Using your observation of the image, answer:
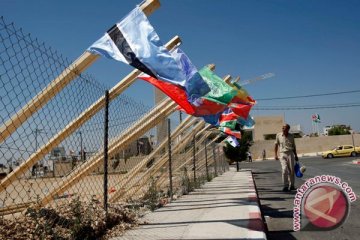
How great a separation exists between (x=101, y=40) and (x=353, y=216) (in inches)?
195

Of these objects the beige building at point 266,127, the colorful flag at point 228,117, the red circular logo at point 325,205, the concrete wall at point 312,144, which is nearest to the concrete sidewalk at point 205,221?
the red circular logo at point 325,205

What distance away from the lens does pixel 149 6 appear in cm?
649

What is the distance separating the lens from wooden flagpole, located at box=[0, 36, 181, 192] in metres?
5.61

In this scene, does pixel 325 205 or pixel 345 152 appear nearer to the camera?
pixel 325 205

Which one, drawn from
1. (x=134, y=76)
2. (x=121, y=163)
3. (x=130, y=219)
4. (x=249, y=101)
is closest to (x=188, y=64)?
(x=134, y=76)

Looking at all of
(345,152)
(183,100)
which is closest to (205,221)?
(183,100)

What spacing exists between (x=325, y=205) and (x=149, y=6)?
405 cm

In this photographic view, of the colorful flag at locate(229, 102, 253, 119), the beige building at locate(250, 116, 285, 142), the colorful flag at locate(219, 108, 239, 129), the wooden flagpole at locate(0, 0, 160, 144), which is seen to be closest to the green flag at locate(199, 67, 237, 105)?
the colorful flag at locate(229, 102, 253, 119)

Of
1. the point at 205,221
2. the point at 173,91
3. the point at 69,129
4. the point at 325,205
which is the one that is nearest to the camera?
the point at 325,205

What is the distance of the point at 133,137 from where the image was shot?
8898 millimetres

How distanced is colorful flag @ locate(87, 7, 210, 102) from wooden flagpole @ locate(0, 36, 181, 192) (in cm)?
118

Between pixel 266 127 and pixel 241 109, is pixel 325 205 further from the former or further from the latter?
pixel 266 127

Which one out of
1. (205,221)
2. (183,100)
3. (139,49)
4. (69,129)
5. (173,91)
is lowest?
(205,221)

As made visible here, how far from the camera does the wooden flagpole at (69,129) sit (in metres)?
5.61
